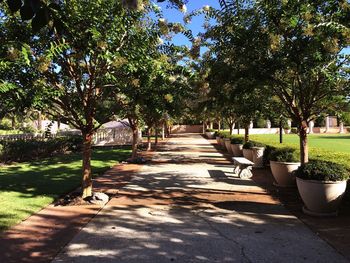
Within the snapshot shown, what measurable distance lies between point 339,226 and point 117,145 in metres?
25.1

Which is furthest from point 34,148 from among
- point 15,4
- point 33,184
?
point 15,4

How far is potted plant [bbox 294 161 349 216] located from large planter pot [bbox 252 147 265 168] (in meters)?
7.74

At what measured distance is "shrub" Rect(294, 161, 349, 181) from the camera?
24.1 ft

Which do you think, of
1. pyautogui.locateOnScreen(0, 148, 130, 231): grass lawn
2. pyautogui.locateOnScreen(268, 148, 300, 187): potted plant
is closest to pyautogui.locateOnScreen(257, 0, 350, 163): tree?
pyautogui.locateOnScreen(268, 148, 300, 187): potted plant

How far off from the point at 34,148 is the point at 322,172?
14.9 meters

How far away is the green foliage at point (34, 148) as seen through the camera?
16969mm

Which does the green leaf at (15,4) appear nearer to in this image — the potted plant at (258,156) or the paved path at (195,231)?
the paved path at (195,231)

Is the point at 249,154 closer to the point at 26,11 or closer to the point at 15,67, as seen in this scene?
the point at 15,67

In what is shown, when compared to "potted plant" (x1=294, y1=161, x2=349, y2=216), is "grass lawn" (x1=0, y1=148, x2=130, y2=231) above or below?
below

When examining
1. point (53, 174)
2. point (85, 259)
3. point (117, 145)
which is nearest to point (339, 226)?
point (85, 259)

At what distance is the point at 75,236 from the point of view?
6297 millimetres

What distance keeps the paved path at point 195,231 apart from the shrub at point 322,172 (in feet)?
2.86

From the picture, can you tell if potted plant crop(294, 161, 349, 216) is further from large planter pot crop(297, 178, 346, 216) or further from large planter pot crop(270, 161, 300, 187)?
large planter pot crop(270, 161, 300, 187)

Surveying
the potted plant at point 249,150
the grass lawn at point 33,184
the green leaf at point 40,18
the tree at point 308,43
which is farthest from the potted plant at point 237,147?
the green leaf at point 40,18
